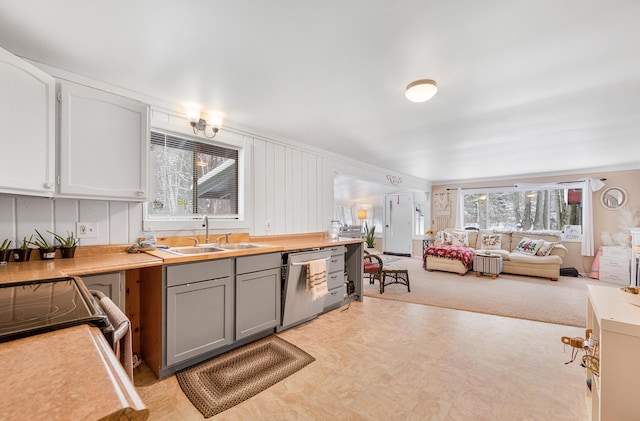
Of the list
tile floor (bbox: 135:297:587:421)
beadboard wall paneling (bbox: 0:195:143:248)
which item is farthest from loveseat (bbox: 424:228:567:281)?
beadboard wall paneling (bbox: 0:195:143:248)

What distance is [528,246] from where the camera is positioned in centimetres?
573

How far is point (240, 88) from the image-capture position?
228 cm

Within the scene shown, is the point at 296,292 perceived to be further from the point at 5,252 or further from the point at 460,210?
the point at 460,210

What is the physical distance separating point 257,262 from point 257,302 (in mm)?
374

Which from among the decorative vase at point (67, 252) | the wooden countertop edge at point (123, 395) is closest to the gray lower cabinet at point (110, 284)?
the decorative vase at point (67, 252)

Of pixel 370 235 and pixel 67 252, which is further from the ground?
pixel 67 252

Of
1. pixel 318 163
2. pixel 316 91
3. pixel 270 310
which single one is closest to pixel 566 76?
pixel 316 91

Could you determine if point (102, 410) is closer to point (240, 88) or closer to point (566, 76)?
point (240, 88)

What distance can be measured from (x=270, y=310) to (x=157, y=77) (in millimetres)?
2231

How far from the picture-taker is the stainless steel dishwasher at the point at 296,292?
109 inches

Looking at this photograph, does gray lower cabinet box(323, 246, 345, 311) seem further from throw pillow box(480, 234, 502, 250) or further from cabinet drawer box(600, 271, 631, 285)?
cabinet drawer box(600, 271, 631, 285)

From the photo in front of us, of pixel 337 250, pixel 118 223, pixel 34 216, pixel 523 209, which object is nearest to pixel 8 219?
pixel 34 216

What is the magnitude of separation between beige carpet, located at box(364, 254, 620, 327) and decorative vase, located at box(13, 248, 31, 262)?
370 centimetres

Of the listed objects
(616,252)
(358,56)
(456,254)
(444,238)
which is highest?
(358,56)
